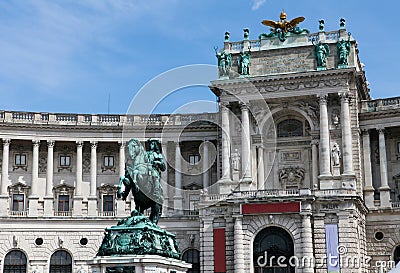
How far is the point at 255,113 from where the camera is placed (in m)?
60.2

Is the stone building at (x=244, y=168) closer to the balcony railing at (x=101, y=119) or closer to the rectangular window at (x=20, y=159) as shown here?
the balcony railing at (x=101, y=119)

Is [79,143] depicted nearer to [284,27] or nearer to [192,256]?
[192,256]

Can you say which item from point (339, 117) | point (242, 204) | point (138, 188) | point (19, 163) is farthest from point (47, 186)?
point (138, 188)

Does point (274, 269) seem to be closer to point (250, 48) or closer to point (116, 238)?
point (250, 48)

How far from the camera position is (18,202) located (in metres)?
61.9

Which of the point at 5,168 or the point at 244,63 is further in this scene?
the point at 5,168

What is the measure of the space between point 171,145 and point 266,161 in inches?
387

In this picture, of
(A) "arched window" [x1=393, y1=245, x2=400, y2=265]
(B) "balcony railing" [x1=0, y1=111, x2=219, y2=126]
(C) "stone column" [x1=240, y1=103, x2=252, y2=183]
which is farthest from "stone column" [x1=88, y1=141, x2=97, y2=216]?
(A) "arched window" [x1=393, y1=245, x2=400, y2=265]

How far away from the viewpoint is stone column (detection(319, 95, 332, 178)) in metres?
56.9

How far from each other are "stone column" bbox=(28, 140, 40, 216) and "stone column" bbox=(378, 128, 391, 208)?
1220 inches

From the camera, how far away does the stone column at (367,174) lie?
5888cm

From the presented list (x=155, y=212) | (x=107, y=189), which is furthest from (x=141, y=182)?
(x=107, y=189)

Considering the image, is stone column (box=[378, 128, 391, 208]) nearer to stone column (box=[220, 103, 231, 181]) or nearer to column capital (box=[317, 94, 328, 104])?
column capital (box=[317, 94, 328, 104])

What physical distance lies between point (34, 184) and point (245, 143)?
19.7 m
